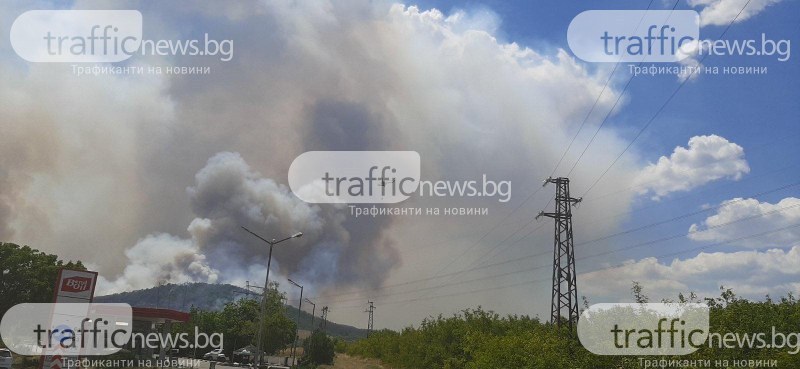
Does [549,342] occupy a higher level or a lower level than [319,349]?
higher

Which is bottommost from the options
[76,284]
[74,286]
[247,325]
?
[247,325]

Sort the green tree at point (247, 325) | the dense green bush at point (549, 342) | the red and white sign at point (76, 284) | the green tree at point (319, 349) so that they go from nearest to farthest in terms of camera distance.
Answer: the dense green bush at point (549, 342) → the red and white sign at point (76, 284) → the green tree at point (319, 349) → the green tree at point (247, 325)

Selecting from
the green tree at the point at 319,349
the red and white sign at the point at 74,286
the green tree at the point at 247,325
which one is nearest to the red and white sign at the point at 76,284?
the red and white sign at the point at 74,286

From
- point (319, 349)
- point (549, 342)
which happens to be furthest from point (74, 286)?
point (319, 349)

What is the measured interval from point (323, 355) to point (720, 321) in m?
72.5

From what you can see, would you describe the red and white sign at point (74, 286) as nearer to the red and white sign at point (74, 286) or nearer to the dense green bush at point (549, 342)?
the red and white sign at point (74, 286)

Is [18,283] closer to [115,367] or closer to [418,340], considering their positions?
[115,367]

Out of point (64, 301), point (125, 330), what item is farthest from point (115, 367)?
point (64, 301)

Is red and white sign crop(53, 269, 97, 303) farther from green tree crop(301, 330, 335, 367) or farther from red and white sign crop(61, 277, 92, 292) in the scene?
green tree crop(301, 330, 335, 367)

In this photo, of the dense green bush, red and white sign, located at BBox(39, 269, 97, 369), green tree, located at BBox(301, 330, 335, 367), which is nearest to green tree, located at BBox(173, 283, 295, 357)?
green tree, located at BBox(301, 330, 335, 367)

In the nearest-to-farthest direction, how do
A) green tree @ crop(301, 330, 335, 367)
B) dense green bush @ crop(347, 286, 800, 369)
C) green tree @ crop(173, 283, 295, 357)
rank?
dense green bush @ crop(347, 286, 800, 369) → green tree @ crop(301, 330, 335, 367) → green tree @ crop(173, 283, 295, 357)

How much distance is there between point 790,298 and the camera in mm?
38469

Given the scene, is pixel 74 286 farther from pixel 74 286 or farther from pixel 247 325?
pixel 247 325

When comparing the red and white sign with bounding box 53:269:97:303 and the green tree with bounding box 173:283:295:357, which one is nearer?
the red and white sign with bounding box 53:269:97:303
